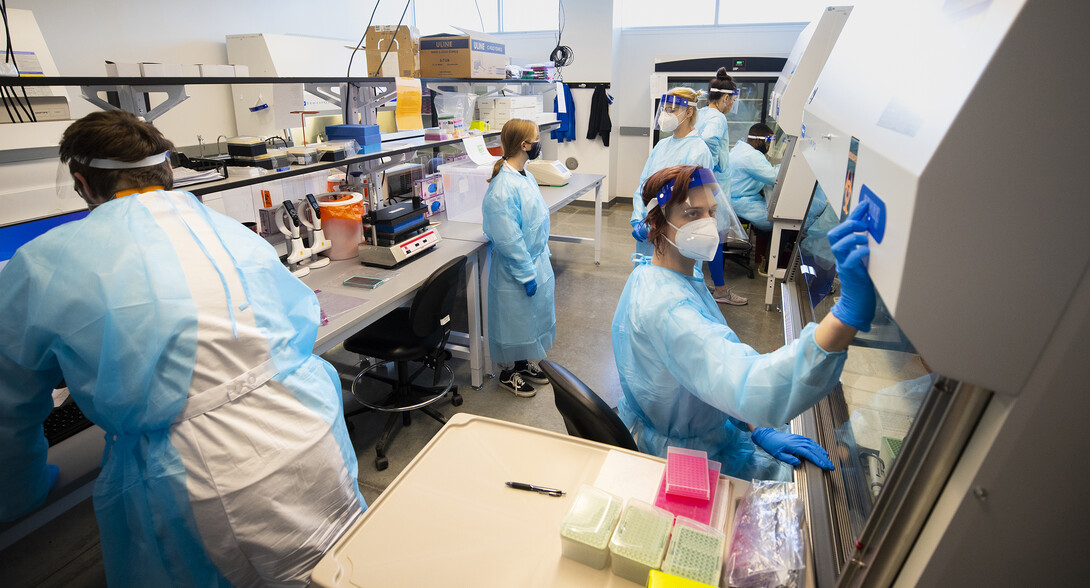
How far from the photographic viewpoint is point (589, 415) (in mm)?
1357

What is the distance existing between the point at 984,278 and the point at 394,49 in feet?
12.8

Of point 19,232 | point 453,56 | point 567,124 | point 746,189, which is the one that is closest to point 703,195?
point 453,56

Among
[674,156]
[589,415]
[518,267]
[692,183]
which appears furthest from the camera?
[674,156]

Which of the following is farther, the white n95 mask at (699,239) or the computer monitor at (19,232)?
the computer monitor at (19,232)

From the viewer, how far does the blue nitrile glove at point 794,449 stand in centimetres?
127

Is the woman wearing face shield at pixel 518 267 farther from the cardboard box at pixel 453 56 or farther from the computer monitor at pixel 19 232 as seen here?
the computer monitor at pixel 19 232

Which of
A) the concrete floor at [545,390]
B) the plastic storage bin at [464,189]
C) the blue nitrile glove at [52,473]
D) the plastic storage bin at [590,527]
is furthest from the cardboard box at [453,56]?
the plastic storage bin at [590,527]

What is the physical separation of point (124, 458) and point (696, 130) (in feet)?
12.2

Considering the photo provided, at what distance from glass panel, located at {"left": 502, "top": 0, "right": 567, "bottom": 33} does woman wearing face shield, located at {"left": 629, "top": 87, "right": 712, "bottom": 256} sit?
3.96 meters

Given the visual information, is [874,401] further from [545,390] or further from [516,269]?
[545,390]

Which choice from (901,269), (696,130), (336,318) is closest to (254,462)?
(336,318)

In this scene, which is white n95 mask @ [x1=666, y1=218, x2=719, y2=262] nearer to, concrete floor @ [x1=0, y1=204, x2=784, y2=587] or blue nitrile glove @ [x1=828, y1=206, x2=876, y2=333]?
blue nitrile glove @ [x1=828, y1=206, x2=876, y2=333]

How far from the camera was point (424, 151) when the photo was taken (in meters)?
3.85

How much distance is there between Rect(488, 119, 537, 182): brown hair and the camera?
2.88 meters
